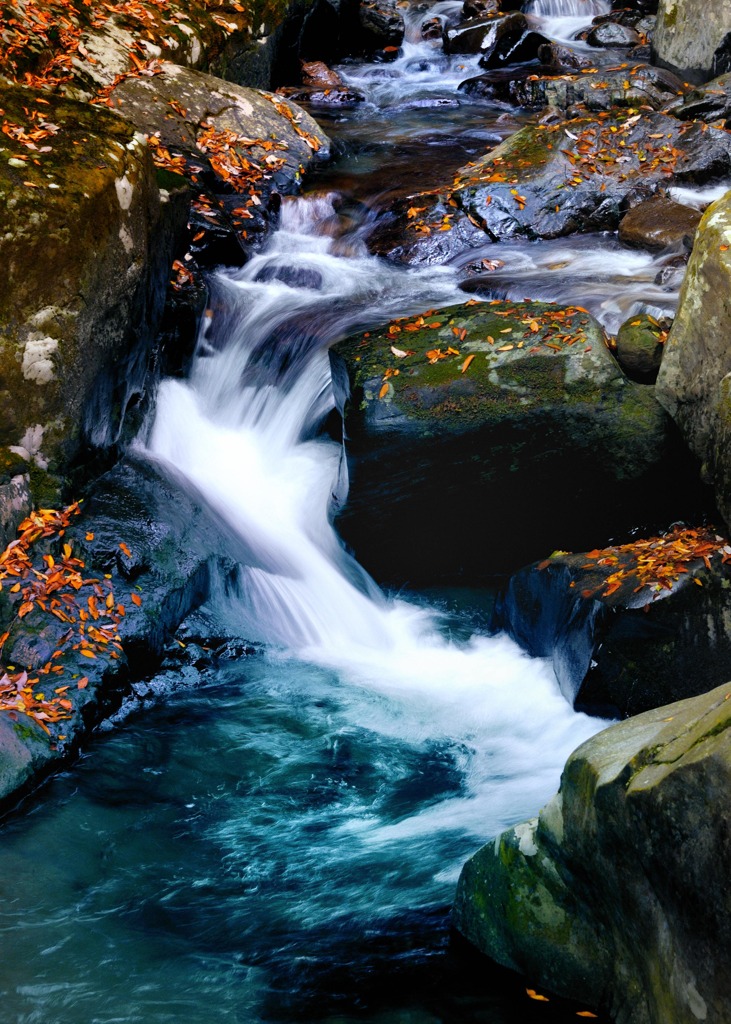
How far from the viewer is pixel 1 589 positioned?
558cm

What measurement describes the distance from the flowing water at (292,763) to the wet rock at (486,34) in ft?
26.3

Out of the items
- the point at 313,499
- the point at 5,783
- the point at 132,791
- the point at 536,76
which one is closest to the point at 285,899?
→ the point at 132,791

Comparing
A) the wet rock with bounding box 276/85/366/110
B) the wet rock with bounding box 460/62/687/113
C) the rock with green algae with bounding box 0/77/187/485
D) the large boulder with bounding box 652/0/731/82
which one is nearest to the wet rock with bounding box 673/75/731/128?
the wet rock with bounding box 460/62/687/113

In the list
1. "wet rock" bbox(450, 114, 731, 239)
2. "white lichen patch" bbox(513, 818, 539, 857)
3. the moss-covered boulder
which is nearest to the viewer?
"white lichen patch" bbox(513, 818, 539, 857)

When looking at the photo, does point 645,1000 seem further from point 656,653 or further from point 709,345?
point 709,345

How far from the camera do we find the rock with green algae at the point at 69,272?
586 cm

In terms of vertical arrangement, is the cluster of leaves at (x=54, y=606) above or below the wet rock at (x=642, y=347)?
below

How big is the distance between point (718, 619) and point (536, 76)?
11589mm

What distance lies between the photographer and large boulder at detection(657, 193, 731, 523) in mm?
5766

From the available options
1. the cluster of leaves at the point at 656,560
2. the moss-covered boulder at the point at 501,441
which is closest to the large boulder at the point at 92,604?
the moss-covered boulder at the point at 501,441

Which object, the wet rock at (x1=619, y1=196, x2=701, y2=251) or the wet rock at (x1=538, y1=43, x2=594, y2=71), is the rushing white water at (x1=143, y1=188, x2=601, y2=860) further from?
the wet rock at (x1=538, y1=43, x2=594, y2=71)

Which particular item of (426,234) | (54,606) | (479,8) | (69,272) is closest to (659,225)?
(426,234)

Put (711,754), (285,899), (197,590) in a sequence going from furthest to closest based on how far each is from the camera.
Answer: (197,590) → (285,899) → (711,754)

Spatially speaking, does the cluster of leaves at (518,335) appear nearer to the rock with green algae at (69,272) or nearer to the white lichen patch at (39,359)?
the rock with green algae at (69,272)
